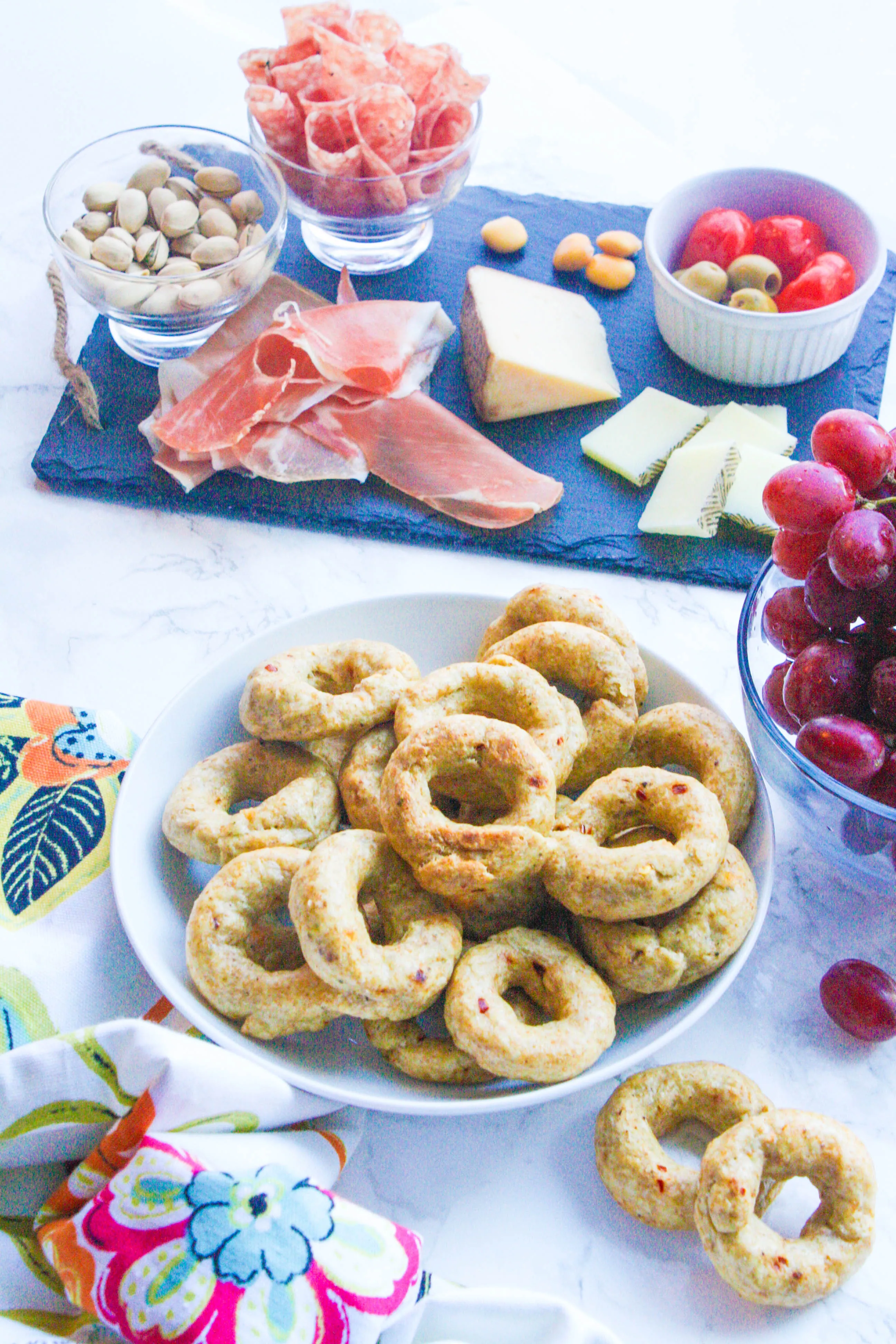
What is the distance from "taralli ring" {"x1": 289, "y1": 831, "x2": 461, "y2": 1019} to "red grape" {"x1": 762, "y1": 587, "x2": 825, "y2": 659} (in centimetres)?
49

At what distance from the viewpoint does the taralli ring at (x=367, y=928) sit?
1040mm

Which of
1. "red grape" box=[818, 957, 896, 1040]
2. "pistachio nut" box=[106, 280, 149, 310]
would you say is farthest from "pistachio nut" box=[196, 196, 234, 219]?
"red grape" box=[818, 957, 896, 1040]

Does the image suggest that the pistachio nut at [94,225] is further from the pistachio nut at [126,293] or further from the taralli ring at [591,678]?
the taralli ring at [591,678]

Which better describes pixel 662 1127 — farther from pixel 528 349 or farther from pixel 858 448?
pixel 528 349

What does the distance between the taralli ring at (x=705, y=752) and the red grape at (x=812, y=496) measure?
236mm

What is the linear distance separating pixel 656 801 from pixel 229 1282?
1.93ft

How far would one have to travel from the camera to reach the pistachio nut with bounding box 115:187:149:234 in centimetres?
196

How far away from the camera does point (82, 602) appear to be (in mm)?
1724

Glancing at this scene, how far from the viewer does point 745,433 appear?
188cm

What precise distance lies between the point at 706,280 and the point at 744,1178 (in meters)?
1.48

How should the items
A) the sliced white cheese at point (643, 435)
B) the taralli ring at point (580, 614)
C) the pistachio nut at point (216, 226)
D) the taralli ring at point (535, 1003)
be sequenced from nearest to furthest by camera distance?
the taralli ring at point (535, 1003) < the taralli ring at point (580, 614) < the sliced white cheese at point (643, 435) < the pistachio nut at point (216, 226)

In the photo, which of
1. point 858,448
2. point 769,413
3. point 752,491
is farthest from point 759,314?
point 858,448

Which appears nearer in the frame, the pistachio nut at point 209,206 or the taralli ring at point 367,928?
the taralli ring at point 367,928

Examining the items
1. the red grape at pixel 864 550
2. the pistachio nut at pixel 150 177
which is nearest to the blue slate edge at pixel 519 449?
the pistachio nut at pixel 150 177
